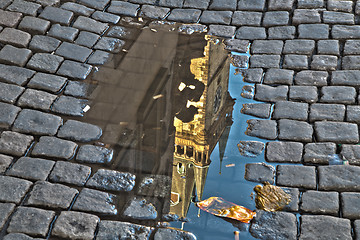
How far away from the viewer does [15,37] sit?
7168 mm

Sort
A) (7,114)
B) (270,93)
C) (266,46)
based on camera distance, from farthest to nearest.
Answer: (266,46) → (270,93) → (7,114)

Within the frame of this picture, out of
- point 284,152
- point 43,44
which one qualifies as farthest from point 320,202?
point 43,44

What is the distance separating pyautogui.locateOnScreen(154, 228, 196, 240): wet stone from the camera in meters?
4.44

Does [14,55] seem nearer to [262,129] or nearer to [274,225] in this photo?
[262,129]

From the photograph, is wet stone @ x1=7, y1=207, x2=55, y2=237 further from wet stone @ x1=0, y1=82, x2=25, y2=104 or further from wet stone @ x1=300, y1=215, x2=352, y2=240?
wet stone @ x1=300, y1=215, x2=352, y2=240

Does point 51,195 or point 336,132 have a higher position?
point 336,132

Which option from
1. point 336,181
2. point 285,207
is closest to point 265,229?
point 285,207

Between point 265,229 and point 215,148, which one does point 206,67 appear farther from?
point 265,229

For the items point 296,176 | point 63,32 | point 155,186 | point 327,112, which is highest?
point 63,32

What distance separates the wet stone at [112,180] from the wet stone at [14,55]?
7.83 feet

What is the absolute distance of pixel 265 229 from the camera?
178 inches

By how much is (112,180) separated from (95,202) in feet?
1.19

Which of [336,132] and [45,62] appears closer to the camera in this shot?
[336,132]

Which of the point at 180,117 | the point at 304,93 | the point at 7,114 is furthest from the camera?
the point at 304,93
